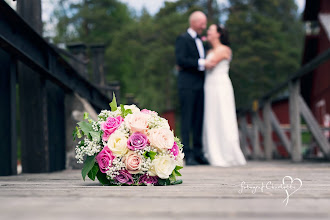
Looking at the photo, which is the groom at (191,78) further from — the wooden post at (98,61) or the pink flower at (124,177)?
the pink flower at (124,177)

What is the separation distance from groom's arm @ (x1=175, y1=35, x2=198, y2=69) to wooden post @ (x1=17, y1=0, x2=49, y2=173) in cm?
253

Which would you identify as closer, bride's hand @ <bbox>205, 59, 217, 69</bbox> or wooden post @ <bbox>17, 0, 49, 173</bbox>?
wooden post @ <bbox>17, 0, 49, 173</bbox>

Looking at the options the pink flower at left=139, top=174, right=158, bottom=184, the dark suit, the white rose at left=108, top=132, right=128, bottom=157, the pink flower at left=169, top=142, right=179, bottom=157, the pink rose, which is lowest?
the pink flower at left=139, top=174, right=158, bottom=184

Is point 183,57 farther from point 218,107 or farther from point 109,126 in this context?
point 109,126

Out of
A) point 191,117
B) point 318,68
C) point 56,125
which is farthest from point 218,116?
point 318,68

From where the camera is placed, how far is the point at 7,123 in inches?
163

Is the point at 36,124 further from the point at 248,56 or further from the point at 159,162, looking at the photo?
the point at 248,56

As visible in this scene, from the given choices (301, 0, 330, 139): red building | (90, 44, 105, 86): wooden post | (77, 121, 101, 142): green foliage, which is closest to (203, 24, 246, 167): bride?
(90, 44, 105, 86): wooden post

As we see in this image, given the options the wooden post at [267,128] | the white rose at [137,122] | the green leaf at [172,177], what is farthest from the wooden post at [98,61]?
the green leaf at [172,177]

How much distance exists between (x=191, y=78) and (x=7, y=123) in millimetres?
3439

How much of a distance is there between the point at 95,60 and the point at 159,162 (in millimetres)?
7022

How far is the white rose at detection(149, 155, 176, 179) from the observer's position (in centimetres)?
290

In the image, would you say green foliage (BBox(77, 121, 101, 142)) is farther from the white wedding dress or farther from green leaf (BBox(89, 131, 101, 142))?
the white wedding dress

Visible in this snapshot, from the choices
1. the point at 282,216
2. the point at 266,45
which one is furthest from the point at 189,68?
the point at 266,45
